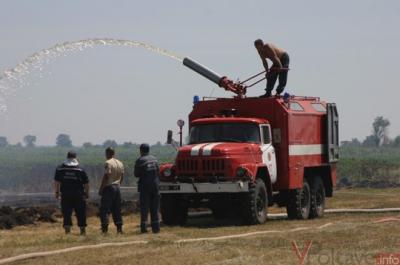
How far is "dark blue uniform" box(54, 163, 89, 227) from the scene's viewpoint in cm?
1836

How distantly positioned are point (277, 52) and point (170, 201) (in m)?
5.33

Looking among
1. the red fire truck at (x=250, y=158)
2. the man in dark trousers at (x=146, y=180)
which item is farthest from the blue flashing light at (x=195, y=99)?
the man in dark trousers at (x=146, y=180)

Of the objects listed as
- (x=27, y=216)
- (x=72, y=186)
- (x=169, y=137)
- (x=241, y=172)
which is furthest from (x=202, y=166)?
(x=27, y=216)

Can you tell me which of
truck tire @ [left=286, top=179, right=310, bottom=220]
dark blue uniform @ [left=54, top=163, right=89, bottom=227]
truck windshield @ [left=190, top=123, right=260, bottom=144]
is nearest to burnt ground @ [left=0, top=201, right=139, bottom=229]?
dark blue uniform @ [left=54, top=163, right=89, bottom=227]

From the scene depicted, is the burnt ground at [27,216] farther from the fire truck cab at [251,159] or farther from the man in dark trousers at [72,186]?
the man in dark trousers at [72,186]

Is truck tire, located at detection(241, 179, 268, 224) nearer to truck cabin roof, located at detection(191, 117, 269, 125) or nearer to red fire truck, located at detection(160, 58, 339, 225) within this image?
red fire truck, located at detection(160, 58, 339, 225)

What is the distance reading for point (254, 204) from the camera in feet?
67.1

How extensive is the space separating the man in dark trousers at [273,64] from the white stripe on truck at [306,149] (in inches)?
62.3

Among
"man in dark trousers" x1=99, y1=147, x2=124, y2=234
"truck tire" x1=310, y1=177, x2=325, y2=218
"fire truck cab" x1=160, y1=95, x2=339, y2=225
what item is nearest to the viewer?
"man in dark trousers" x1=99, y1=147, x2=124, y2=234

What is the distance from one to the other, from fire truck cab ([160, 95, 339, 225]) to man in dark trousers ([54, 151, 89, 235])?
2745 millimetres

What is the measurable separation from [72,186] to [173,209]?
11.9ft

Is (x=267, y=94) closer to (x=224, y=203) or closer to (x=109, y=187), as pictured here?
(x=224, y=203)

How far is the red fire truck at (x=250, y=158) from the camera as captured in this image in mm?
20391

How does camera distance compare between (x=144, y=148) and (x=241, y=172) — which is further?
(x=241, y=172)
